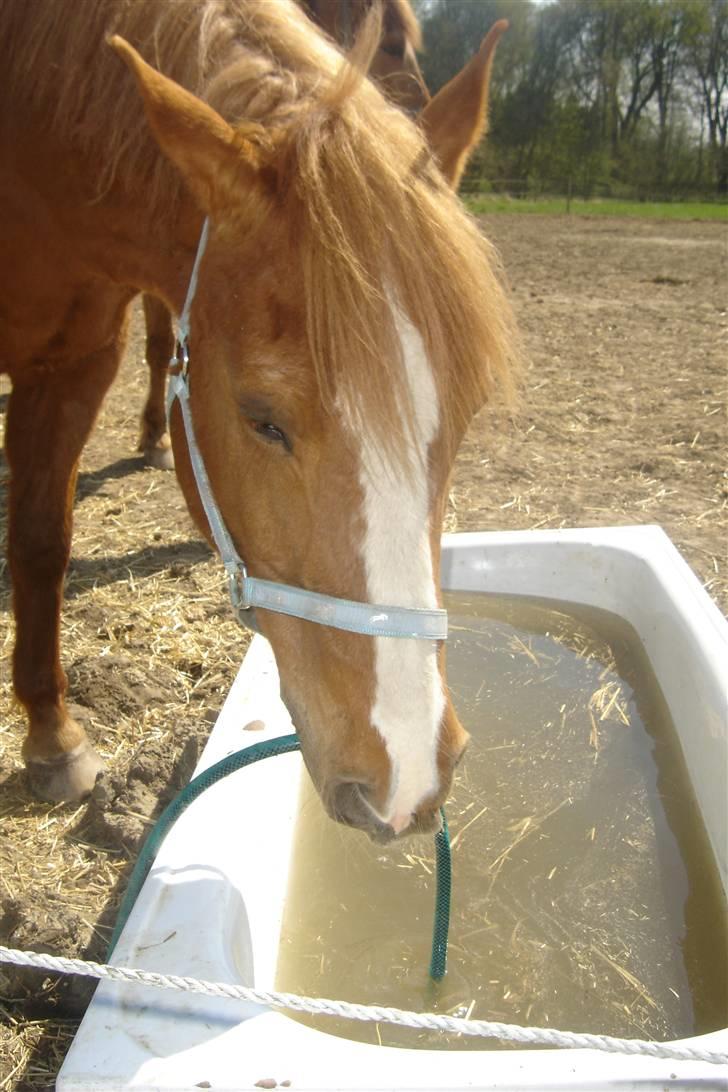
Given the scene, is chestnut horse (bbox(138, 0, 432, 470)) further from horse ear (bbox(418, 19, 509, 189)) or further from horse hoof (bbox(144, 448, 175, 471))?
horse ear (bbox(418, 19, 509, 189))

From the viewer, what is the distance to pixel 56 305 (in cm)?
204

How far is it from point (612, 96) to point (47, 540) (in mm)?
37616

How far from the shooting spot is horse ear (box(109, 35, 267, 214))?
1.18 metres

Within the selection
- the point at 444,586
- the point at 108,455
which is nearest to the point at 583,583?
the point at 444,586

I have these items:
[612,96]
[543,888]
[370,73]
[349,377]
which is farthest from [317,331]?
[612,96]

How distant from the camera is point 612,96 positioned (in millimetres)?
34062

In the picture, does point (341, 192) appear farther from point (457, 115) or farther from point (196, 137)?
point (457, 115)

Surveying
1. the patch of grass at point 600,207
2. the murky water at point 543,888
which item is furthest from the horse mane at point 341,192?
the patch of grass at point 600,207

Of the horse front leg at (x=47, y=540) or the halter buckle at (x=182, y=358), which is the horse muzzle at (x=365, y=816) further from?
the horse front leg at (x=47, y=540)

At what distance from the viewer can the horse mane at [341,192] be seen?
1203 millimetres

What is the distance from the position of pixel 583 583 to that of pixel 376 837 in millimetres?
1857

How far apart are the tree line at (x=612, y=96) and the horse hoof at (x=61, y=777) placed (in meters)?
27.3

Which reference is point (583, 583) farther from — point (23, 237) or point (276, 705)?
point (23, 237)

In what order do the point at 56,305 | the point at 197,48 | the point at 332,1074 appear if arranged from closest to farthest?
the point at 332,1074 < the point at 197,48 < the point at 56,305
